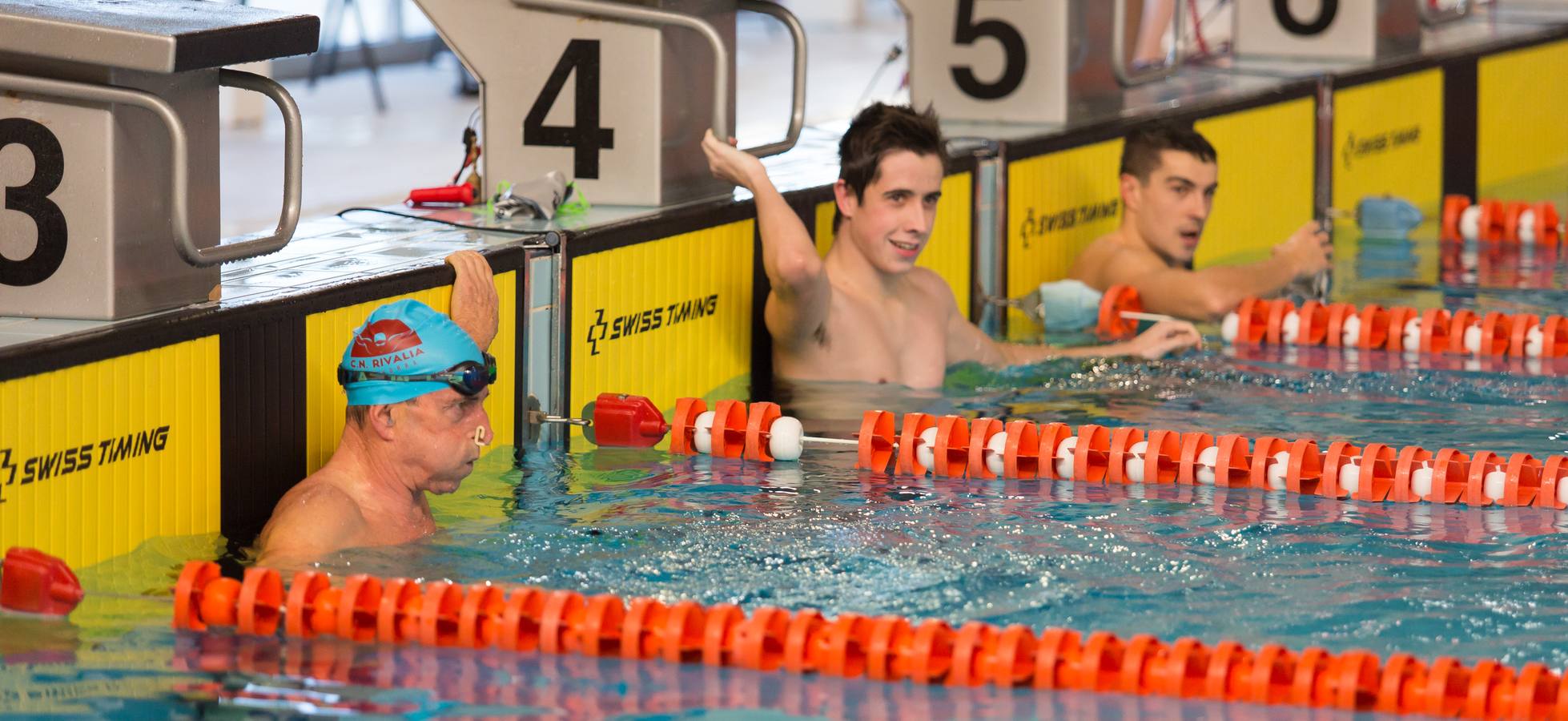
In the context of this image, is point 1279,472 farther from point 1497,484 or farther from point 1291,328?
point 1291,328

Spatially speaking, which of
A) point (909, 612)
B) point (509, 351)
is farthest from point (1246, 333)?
point (909, 612)

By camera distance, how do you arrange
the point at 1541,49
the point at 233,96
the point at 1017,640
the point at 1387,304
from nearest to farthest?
1. the point at 1017,640
2. the point at 1387,304
3. the point at 1541,49
4. the point at 233,96

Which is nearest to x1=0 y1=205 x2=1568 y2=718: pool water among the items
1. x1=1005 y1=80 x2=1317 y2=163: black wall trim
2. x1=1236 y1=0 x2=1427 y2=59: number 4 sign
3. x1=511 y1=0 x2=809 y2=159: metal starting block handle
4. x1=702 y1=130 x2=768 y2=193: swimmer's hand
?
x1=702 y1=130 x2=768 y2=193: swimmer's hand

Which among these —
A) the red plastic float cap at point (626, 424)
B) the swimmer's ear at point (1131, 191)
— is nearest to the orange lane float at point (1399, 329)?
the swimmer's ear at point (1131, 191)

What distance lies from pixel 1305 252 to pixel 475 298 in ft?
11.3

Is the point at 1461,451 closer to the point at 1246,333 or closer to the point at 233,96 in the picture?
the point at 1246,333

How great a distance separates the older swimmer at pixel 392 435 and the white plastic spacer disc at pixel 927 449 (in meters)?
1.22

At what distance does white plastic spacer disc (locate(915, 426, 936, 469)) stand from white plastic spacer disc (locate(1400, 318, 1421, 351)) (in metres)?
2.15

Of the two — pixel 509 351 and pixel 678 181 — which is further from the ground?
pixel 678 181

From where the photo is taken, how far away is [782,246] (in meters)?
5.22

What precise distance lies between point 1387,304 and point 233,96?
236 inches

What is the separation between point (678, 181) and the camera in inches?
229

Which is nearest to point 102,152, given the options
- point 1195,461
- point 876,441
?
point 876,441

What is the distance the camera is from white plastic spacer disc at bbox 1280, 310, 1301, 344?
661cm
